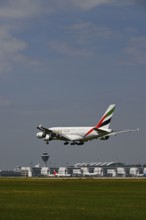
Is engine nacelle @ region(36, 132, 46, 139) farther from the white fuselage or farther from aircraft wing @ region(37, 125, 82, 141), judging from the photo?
the white fuselage

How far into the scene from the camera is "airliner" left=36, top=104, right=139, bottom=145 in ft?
530

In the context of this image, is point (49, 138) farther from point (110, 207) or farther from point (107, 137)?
point (110, 207)

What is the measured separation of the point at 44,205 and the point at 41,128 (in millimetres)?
117569

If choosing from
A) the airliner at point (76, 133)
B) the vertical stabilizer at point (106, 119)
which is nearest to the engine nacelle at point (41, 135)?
the airliner at point (76, 133)

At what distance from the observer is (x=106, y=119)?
16725 centimetres

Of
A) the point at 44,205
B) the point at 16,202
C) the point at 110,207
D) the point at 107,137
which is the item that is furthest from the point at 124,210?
the point at 107,137

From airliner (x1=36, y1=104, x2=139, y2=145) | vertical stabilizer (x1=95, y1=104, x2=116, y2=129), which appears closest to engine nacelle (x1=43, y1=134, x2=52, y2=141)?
airliner (x1=36, y1=104, x2=139, y2=145)

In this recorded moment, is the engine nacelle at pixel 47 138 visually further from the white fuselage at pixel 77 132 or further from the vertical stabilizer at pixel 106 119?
the vertical stabilizer at pixel 106 119

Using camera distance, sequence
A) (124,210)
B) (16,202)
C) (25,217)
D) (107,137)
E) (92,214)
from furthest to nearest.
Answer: (107,137) → (16,202) → (124,210) → (92,214) → (25,217)

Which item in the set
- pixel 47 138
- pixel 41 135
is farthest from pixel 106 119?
pixel 41 135

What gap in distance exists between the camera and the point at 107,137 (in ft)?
529

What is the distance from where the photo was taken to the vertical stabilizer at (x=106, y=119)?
165 meters

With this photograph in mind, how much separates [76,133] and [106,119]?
31.9ft

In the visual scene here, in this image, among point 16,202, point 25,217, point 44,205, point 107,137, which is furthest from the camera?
point 107,137
